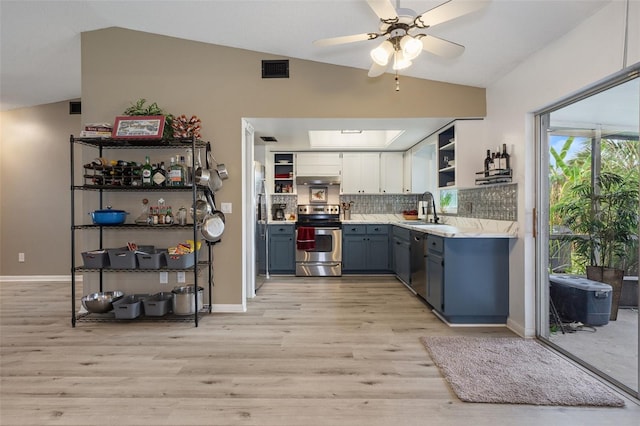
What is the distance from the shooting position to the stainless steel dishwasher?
12.9 ft

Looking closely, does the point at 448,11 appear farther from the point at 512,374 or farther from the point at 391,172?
the point at 391,172

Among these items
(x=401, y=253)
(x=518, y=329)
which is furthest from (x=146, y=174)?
(x=518, y=329)

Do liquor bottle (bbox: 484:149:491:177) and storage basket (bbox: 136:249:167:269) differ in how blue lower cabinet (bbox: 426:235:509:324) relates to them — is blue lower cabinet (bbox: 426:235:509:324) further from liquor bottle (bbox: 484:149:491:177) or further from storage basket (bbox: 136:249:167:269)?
storage basket (bbox: 136:249:167:269)

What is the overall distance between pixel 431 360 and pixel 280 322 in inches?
59.5

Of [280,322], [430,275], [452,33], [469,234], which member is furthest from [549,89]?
[280,322]

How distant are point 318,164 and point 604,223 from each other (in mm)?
4206

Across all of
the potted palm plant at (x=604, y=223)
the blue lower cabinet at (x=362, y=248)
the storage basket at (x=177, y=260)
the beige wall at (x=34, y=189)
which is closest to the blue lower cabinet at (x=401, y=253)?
the blue lower cabinet at (x=362, y=248)

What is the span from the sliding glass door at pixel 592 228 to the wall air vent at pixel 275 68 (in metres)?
2.50

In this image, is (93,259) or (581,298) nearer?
(581,298)

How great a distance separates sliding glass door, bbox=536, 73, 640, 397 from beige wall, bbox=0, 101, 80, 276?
628 centimetres

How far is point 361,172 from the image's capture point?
6148mm

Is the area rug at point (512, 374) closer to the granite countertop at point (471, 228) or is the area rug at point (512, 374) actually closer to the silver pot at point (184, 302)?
the granite countertop at point (471, 228)

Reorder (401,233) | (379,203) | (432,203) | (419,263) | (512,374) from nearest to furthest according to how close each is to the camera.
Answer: (512,374)
(419,263)
(401,233)
(432,203)
(379,203)

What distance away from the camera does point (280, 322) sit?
3.49m
